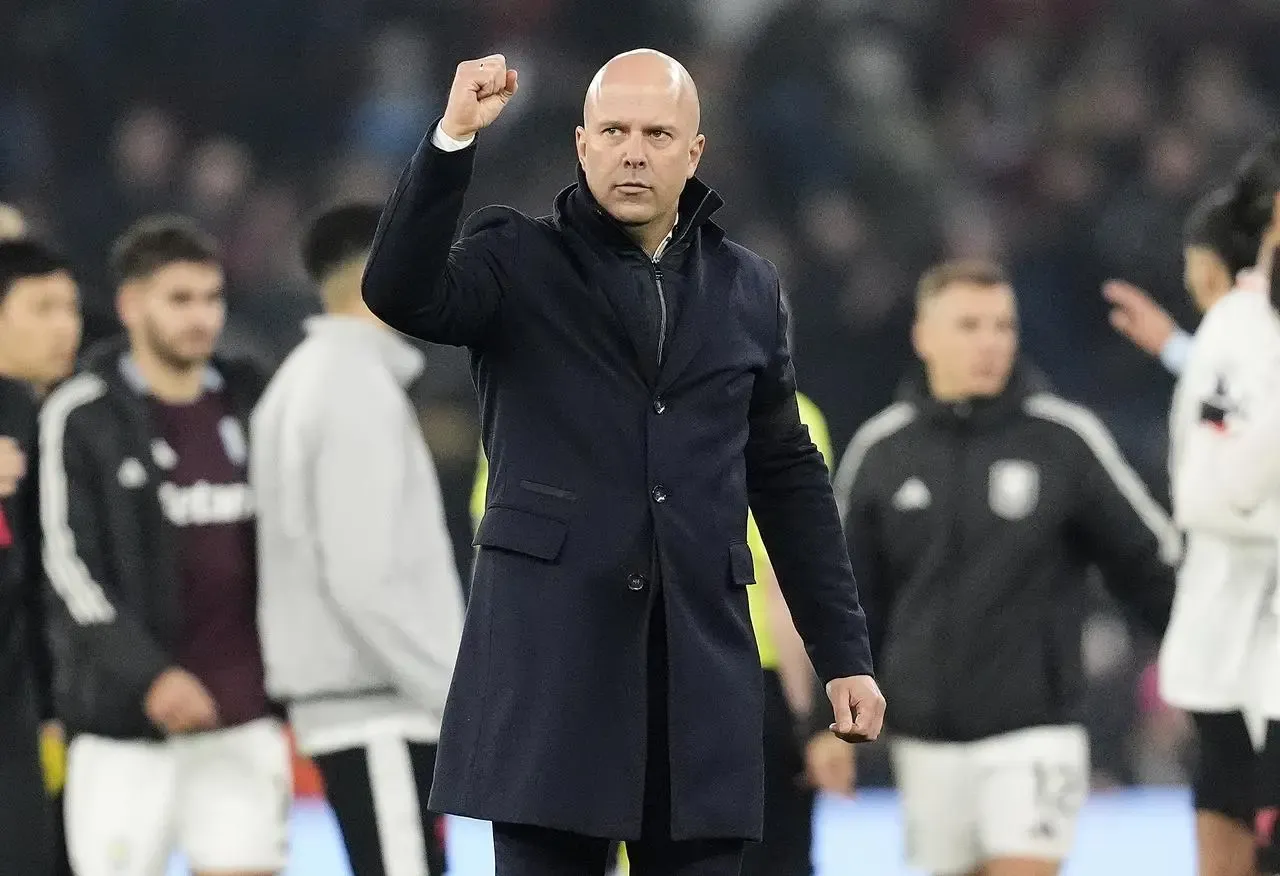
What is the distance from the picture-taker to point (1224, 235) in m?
5.66

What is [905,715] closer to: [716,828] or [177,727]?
[177,727]

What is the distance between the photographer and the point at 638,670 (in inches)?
120

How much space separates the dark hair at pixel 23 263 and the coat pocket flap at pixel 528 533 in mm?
3000

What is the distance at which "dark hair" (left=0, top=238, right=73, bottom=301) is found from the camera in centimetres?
566

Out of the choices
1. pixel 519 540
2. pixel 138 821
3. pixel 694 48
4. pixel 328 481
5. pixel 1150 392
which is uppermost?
pixel 694 48

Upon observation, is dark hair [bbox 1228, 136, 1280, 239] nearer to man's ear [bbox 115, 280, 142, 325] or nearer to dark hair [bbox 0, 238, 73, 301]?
man's ear [bbox 115, 280, 142, 325]

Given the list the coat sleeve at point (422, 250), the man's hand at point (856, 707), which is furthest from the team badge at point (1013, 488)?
the coat sleeve at point (422, 250)

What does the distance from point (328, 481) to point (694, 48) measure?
8071 millimetres

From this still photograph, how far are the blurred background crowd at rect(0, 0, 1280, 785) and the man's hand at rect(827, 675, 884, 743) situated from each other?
27.3ft

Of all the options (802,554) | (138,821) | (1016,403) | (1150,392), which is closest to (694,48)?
(1150,392)

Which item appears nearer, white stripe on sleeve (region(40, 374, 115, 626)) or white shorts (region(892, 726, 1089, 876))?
white stripe on sleeve (region(40, 374, 115, 626))

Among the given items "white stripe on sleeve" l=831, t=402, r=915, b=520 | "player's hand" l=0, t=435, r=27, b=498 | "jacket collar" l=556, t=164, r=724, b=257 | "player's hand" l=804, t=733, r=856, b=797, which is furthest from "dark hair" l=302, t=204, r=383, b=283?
"jacket collar" l=556, t=164, r=724, b=257

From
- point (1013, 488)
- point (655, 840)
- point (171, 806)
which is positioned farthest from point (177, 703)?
point (655, 840)

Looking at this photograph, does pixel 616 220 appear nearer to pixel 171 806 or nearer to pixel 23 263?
pixel 171 806
